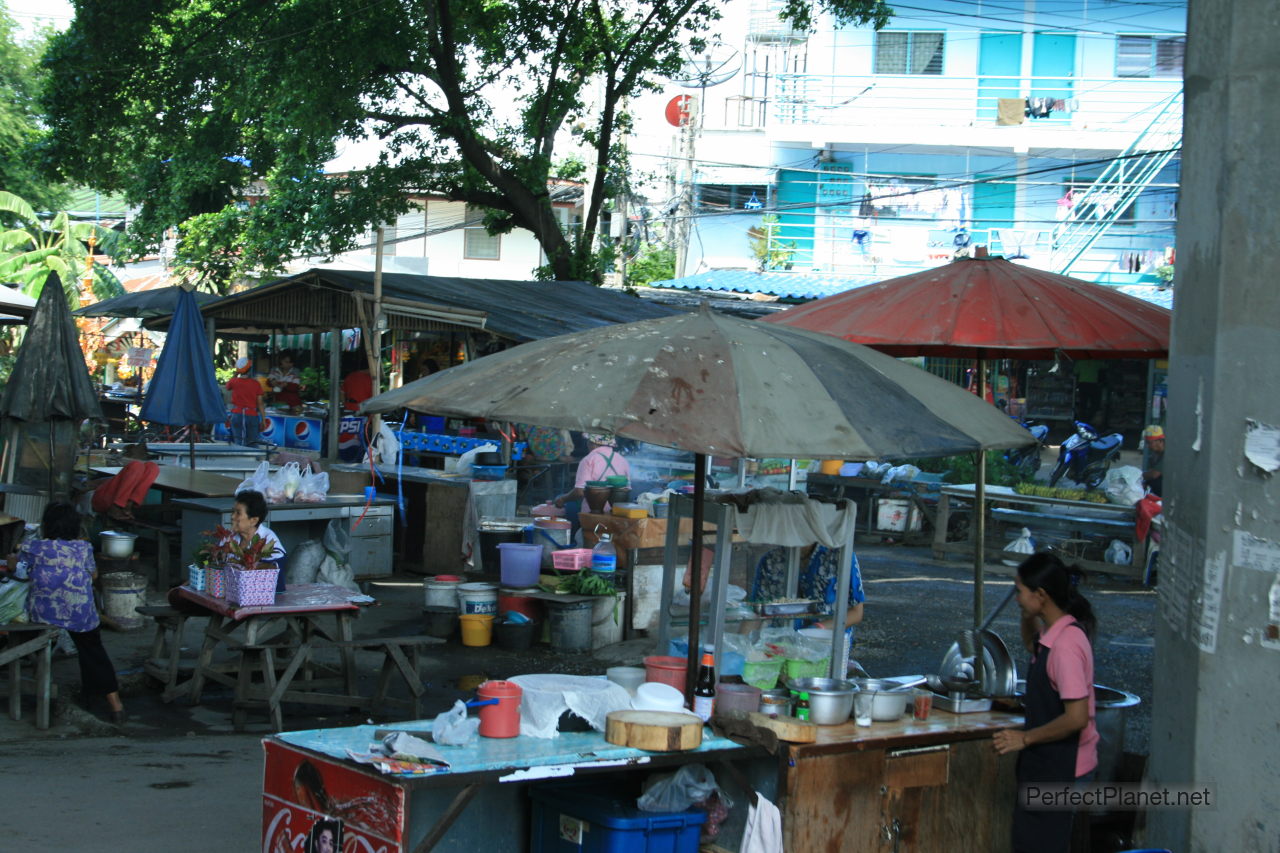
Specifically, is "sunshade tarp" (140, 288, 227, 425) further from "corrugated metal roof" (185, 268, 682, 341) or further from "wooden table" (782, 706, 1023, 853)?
"wooden table" (782, 706, 1023, 853)

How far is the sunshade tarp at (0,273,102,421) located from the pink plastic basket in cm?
400

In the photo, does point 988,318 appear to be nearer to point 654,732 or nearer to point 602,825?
point 654,732

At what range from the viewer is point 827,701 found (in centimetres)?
481

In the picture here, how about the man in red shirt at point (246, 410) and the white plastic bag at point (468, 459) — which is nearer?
the white plastic bag at point (468, 459)

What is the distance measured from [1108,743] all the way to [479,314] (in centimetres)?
965

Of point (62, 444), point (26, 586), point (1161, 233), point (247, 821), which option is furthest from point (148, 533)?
point (1161, 233)

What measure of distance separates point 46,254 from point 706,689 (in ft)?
86.5

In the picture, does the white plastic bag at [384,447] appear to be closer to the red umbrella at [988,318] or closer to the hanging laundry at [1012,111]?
the red umbrella at [988,318]

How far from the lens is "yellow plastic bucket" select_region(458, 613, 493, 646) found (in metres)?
9.87

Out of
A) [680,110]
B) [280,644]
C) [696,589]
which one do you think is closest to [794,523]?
[696,589]

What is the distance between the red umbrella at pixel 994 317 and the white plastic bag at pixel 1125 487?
8808mm

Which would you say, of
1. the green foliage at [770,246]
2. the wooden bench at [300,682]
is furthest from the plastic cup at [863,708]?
the green foliage at [770,246]

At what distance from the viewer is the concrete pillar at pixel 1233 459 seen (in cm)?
441

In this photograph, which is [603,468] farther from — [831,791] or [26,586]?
[831,791]
